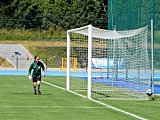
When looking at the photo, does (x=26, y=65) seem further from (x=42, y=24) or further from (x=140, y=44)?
(x=140, y=44)

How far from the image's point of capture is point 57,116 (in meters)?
16.7

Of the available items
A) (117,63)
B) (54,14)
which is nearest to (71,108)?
(117,63)

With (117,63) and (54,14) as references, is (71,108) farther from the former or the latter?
(54,14)

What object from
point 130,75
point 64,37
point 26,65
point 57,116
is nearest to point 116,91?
point 130,75

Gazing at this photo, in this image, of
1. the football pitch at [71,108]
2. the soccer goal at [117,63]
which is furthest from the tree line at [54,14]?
the football pitch at [71,108]

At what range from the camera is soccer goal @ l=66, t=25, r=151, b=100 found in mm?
24766

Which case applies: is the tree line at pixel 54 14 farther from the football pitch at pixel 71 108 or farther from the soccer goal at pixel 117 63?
the football pitch at pixel 71 108

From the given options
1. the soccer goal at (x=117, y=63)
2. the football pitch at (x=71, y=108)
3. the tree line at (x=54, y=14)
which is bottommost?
the football pitch at (x=71, y=108)

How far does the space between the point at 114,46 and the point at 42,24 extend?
39.7 m

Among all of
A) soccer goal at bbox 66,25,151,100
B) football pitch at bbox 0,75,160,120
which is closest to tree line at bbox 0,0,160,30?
soccer goal at bbox 66,25,151,100

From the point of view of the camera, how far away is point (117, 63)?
3123cm

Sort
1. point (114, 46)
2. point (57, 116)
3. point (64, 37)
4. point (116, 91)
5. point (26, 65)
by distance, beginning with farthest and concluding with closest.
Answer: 1. point (64, 37)
2. point (26, 65)
3. point (114, 46)
4. point (116, 91)
5. point (57, 116)

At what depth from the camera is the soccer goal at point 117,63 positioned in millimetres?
24766

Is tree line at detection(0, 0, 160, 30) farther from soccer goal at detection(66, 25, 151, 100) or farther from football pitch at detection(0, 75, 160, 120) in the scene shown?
football pitch at detection(0, 75, 160, 120)
